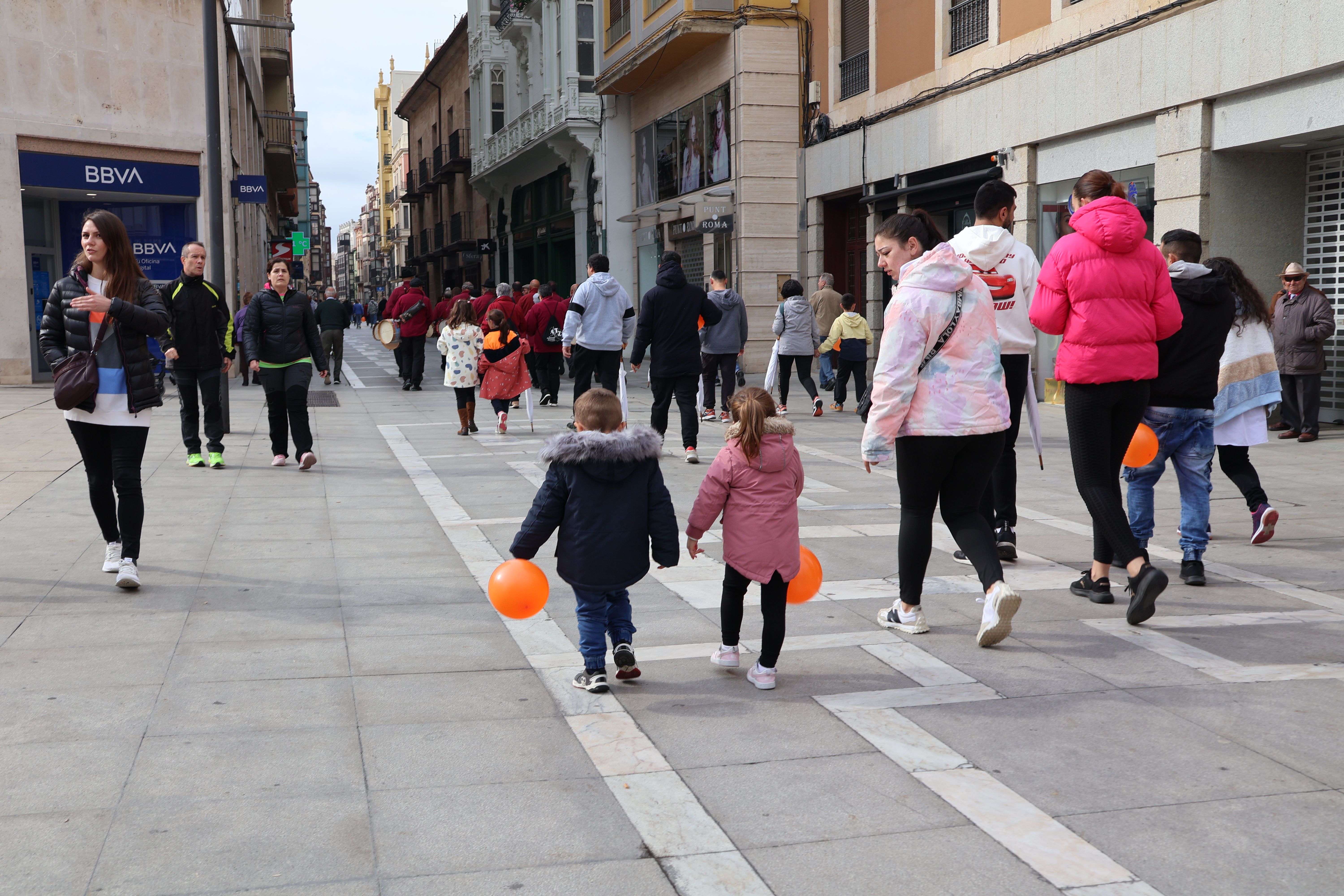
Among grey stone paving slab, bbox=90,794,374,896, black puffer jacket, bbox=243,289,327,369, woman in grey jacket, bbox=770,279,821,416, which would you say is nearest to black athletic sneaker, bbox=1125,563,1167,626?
grey stone paving slab, bbox=90,794,374,896

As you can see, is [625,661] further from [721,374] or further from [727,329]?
[721,374]

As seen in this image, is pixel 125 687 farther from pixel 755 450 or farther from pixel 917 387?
pixel 917 387

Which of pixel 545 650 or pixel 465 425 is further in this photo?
pixel 465 425

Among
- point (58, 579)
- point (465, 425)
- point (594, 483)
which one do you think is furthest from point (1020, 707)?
point (465, 425)

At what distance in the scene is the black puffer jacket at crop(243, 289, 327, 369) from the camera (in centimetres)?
1092

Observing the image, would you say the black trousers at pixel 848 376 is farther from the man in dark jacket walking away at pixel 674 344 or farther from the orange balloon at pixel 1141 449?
the orange balloon at pixel 1141 449

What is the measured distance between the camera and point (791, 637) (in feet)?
17.5

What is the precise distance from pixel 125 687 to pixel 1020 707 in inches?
124

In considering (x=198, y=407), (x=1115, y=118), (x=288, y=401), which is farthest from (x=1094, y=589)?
(x=1115, y=118)

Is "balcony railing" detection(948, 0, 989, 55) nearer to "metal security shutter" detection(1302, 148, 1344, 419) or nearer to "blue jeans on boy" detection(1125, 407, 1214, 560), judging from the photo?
"metal security shutter" detection(1302, 148, 1344, 419)

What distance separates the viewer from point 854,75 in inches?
850

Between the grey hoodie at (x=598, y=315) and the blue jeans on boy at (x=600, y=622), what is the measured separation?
25.3ft

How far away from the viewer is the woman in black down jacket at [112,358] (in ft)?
20.7

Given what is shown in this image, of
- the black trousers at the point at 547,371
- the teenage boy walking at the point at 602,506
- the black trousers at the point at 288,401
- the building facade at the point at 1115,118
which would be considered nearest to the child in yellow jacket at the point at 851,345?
the building facade at the point at 1115,118
